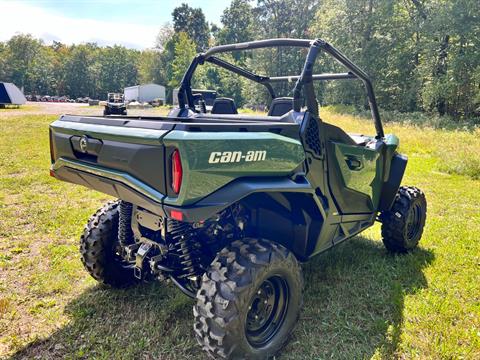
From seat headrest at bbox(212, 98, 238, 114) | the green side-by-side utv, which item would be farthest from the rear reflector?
seat headrest at bbox(212, 98, 238, 114)

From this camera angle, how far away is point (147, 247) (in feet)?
7.59

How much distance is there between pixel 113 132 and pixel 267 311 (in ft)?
4.62

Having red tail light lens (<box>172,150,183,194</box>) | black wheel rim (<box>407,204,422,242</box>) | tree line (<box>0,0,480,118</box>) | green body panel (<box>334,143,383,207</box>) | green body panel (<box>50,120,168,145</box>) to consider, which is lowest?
black wheel rim (<box>407,204,422,242</box>)

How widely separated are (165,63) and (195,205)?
238ft

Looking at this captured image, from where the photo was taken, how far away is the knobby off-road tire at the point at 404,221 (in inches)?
145

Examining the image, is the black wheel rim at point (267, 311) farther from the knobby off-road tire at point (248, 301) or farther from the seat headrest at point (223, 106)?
the seat headrest at point (223, 106)

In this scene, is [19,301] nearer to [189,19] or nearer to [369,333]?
[369,333]

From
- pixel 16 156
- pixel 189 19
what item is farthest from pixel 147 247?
pixel 189 19

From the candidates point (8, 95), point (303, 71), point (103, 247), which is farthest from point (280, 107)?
point (8, 95)

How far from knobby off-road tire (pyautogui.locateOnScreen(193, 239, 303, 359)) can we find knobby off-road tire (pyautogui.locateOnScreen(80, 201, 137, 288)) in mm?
1140

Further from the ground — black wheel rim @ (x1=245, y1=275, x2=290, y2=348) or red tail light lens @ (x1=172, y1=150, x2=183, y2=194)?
red tail light lens @ (x1=172, y1=150, x2=183, y2=194)

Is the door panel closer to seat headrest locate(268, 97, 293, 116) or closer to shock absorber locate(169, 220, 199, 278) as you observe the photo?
seat headrest locate(268, 97, 293, 116)

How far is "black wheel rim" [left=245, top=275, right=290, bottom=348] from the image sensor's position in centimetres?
227

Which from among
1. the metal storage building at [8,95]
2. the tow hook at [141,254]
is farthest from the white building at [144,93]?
the tow hook at [141,254]
